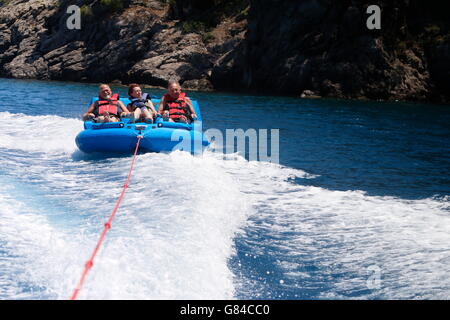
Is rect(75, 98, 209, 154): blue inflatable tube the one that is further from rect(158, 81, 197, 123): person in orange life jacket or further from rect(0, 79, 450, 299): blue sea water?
rect(158, 81, 197, 123): person in orange life jacket

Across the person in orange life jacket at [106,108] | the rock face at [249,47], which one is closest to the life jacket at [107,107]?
the person in orange life jacket at [106,108]

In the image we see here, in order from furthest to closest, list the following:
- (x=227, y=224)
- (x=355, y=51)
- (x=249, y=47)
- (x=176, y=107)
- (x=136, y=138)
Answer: (x=249, y=47) → (x=355, y=51) → (x=176, y=107) → (x=136, y=138) → (x=227, y=224)

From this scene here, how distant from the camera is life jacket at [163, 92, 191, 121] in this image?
884 cm

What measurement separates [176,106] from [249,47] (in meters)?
18.4

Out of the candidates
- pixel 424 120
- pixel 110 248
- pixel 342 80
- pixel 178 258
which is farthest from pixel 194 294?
pixel 342 80

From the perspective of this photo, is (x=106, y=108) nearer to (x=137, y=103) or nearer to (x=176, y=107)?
(x=137, y=103)

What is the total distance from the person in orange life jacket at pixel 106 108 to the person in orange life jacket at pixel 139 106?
170 mm

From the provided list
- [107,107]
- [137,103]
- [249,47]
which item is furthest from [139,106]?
[249,47]

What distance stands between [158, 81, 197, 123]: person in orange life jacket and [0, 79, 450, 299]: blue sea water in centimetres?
99

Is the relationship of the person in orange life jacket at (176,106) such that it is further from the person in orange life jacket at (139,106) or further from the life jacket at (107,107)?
the life jacket at (107,107)

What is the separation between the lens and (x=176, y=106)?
895 centimetres

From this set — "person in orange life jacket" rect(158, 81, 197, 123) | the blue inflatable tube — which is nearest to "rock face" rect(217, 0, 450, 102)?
"person in orange life jacket" rect(158, 81, 197, 123)

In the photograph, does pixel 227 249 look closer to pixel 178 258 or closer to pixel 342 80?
pixel 178 258

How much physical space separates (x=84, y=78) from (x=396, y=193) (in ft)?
93.1
